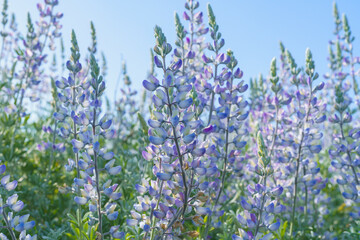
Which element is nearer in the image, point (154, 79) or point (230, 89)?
point (154, 79)

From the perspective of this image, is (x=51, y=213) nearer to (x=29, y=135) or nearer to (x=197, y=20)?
(x=29, y=135)

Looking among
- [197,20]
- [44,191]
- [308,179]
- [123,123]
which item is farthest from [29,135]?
[308,179]

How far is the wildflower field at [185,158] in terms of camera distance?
2.00 m

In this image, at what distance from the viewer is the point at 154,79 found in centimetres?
196

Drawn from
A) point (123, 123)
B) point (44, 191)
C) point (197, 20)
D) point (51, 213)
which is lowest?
point (51, 213)

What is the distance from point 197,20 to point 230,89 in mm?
1164

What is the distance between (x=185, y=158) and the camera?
2027 mm

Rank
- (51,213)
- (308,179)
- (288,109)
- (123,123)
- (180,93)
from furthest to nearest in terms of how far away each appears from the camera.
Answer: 1. (123,123)
2. (51,213)
3. (288,109)
4. (308,179)
5. (180,93)

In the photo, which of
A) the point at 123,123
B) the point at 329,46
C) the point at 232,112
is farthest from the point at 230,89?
the point at 329,46

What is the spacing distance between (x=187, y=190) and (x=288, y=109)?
1979mm

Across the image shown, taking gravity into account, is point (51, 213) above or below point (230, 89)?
below

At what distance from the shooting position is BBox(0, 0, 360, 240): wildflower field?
2004 millimetres

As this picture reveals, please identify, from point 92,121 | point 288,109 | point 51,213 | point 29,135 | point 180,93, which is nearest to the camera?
point 180,93

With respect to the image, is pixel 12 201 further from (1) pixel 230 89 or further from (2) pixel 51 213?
(2) pixel 51 213
